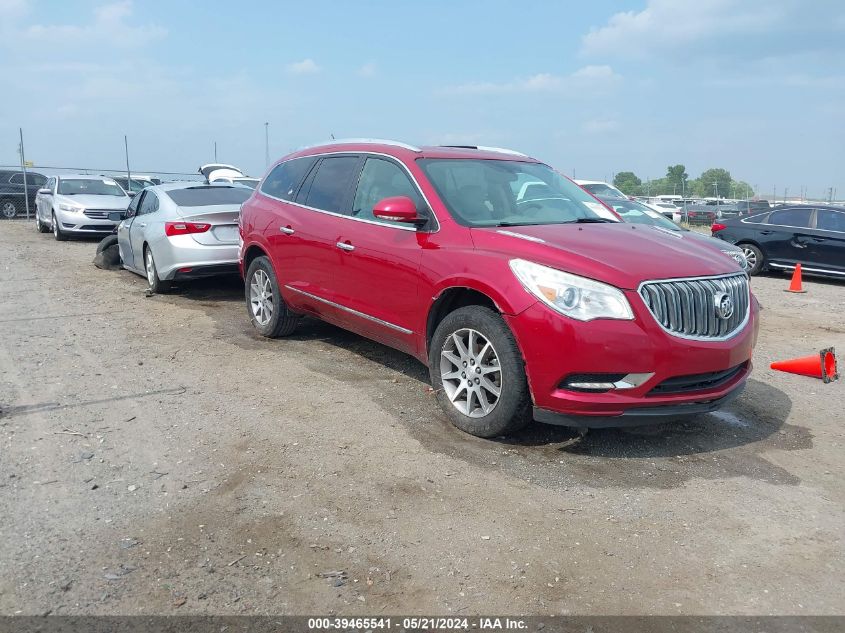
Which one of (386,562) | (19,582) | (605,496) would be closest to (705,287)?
(605,496)

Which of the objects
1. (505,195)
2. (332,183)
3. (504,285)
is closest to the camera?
(504,285)

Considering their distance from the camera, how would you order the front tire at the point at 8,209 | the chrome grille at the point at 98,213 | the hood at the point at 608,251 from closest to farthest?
the hood at the point at 608,251
the chrome grille at the point at 98,213
the front tire at the point at 8,209

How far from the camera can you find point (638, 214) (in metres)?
12.0

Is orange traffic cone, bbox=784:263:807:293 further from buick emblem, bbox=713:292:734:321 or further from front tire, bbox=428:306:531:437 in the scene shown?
front tire, bbox=428:306:531:437

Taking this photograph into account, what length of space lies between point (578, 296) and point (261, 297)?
13.1 feet

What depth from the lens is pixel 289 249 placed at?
21.5 ft

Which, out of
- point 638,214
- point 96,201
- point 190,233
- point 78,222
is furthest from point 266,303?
point 96,201

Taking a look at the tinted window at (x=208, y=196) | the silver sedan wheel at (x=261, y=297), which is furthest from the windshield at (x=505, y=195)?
the tinted window at (x=208, y=196)

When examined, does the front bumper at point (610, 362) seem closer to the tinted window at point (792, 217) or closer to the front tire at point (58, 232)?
the tinted window at point (792, 217)

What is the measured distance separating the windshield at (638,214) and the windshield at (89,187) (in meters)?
12.3

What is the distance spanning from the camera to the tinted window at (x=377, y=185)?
543 cm

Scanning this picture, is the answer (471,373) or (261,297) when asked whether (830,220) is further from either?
(471,373)

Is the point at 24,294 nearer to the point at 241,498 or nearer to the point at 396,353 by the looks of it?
the point at 396,353

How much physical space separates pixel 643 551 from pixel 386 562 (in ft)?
3.84
